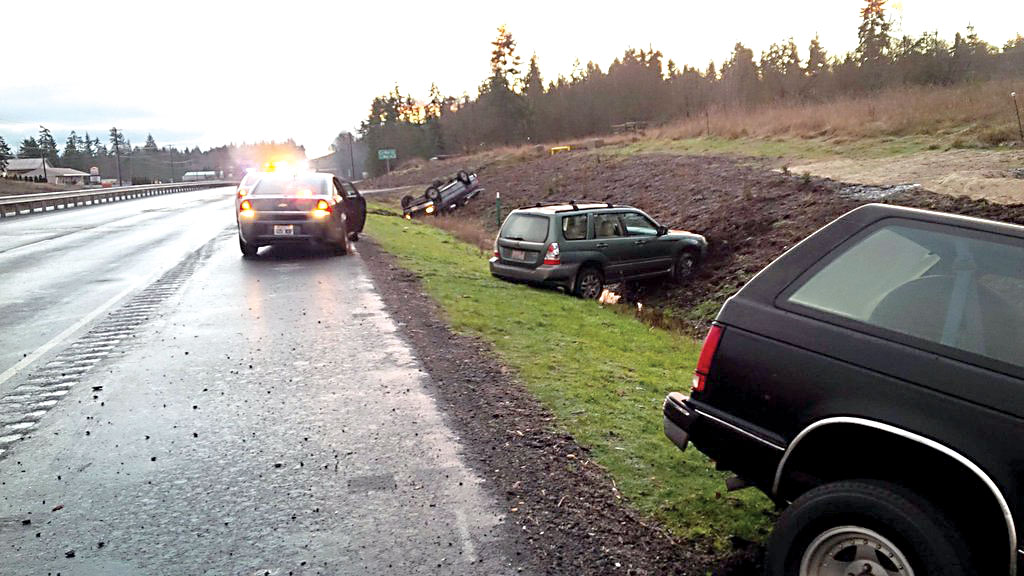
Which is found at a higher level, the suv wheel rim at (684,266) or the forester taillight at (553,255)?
the forester taillight at (553,255)

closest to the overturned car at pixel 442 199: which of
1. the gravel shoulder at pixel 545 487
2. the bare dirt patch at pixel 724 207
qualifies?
the bare dirt patch at pixel 724 207

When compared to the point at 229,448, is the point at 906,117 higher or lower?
higher

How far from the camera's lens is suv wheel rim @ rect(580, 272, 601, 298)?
43.6 ft

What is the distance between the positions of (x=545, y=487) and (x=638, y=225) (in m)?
→ 10.3

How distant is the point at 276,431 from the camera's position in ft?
18.0

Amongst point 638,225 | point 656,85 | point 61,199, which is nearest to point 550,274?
point 638,225

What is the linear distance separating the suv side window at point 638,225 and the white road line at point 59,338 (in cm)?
848

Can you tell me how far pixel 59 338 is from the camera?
8438mm

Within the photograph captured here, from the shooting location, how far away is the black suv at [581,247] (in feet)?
42.7

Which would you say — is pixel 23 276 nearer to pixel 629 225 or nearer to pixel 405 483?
pixel 629 225

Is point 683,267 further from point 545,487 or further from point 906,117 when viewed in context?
point 906,117

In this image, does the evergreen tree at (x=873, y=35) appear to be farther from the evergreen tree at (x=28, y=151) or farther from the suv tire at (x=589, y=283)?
the evergreen tree at (x=28, y=151)

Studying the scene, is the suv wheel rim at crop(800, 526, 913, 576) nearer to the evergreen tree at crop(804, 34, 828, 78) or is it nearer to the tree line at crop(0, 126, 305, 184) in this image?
the evergreen tree at crop(804, 34, 828, 78)

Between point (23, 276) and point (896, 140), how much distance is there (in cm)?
2267
